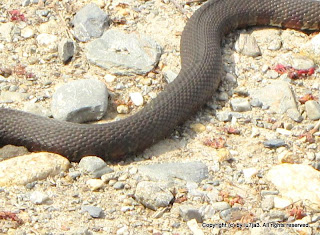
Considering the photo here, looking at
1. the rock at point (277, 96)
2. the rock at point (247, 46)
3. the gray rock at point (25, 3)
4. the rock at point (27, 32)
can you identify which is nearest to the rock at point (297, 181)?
the rock at point (277, 96)

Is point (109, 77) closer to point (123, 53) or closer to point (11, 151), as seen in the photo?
point (123, 53)

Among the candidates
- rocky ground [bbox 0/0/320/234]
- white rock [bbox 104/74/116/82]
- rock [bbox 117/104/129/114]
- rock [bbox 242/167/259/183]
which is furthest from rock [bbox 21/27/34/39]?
rock [bbox 242/167/259/183]

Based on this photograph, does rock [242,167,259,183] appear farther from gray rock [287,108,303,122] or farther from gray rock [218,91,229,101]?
gray rock [218,91,229,101]

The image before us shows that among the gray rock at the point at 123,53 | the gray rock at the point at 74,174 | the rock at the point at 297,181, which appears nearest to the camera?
the rock at the point at 297,181

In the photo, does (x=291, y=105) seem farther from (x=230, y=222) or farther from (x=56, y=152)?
(x=56, y=152)

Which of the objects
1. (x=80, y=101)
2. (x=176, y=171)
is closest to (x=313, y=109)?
(x=176, y=171)

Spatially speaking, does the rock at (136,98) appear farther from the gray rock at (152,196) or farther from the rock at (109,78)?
the gray rock at (152,196)
